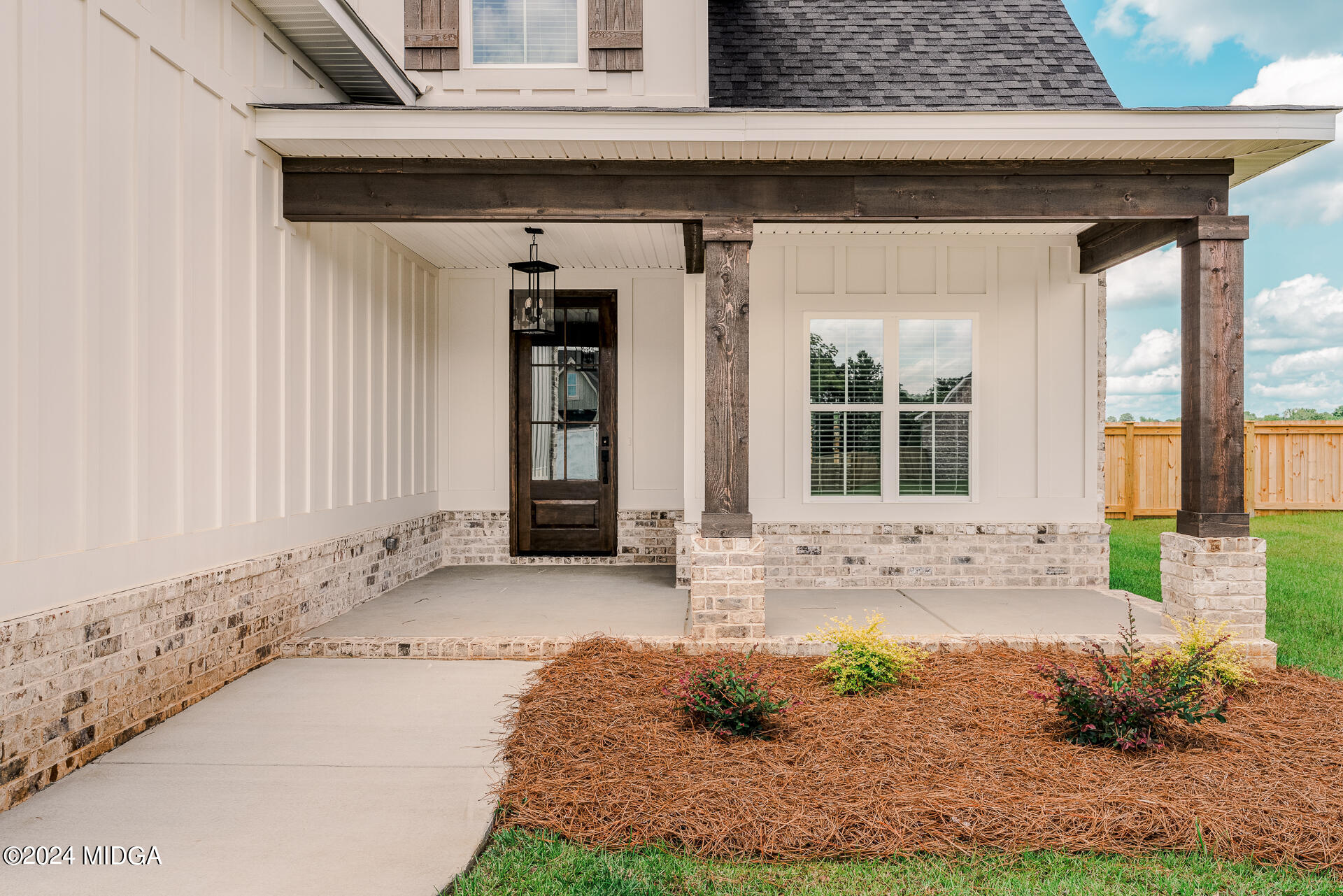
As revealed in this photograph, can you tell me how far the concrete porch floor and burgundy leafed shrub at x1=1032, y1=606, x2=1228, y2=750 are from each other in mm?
1312

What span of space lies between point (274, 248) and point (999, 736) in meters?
4.88

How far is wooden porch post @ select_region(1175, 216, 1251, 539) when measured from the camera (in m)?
4.74

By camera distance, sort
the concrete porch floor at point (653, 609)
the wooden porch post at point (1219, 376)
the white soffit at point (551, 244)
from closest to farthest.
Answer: the wooden porch post at point (1219, 376), the concrete porch floor at point (653, 609), the white soffit at point (551, 244)

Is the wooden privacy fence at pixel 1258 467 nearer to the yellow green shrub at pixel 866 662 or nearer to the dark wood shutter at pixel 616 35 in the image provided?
the yellow green shrub at pixel 866 662

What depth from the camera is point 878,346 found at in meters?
6.70

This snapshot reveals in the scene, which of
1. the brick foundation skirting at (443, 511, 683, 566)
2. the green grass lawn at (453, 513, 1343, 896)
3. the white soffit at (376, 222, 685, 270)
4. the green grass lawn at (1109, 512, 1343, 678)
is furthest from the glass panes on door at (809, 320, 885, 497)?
the green grass lawn at (453, 513, 1343, 896)

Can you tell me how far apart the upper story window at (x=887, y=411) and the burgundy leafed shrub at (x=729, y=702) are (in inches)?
130

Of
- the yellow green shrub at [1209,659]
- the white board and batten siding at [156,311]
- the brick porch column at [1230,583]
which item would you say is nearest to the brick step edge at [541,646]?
the brick porch column at [1230,583]

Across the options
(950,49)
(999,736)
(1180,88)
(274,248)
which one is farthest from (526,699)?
(1180,88)

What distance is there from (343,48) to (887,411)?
4.96m

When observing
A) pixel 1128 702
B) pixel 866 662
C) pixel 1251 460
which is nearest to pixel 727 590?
pixel 866 662

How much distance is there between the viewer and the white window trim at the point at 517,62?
20.4 ft

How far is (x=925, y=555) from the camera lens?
661 cm

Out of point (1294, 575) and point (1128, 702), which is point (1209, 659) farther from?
point (1294, 575)
